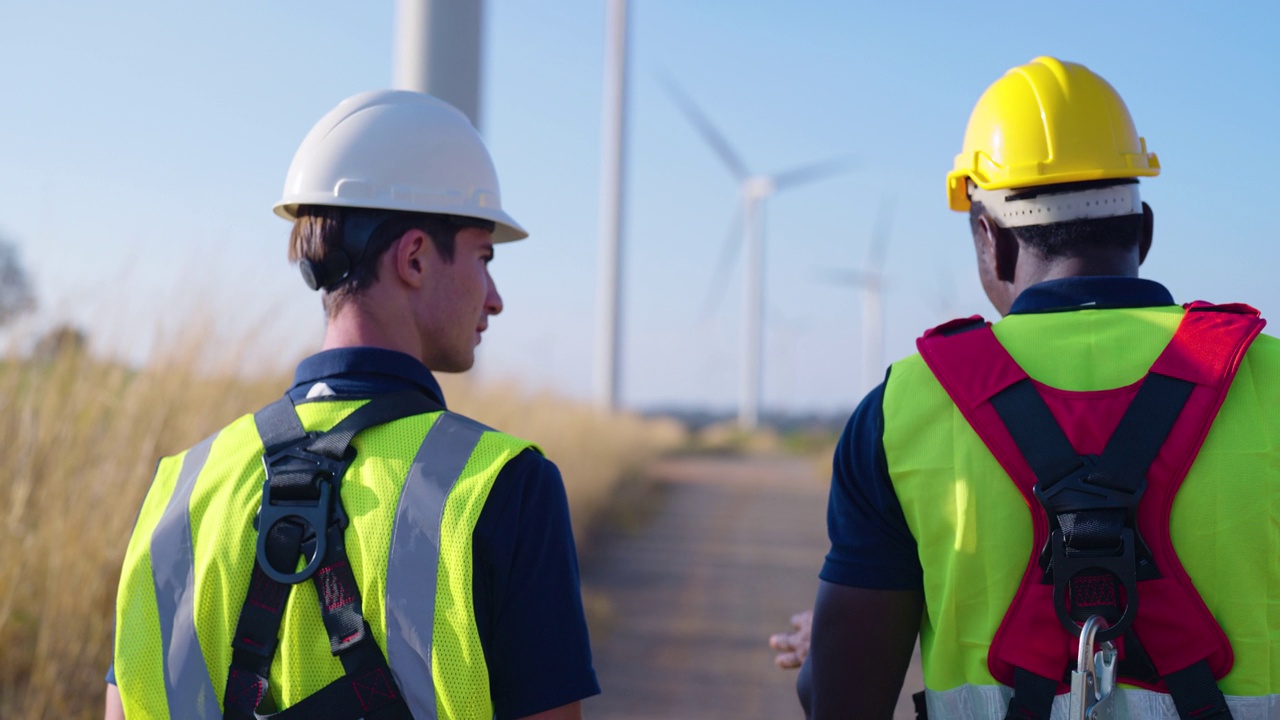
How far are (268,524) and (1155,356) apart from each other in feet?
4.98

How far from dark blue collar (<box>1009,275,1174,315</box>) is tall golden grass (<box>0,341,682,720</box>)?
11.5 ft

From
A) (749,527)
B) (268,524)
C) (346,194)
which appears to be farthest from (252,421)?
(749,527)

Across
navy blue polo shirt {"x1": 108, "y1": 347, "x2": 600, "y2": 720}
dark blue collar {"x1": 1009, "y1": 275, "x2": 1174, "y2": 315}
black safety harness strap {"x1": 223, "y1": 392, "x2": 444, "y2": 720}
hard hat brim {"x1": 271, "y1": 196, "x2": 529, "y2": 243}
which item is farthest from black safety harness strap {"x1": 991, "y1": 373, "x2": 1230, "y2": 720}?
hard hat brim {"x1": 271, "y1": 196, "x2": 529, "y2": 243}

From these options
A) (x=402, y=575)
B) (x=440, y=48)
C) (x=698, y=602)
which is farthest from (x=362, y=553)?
(x=698, y=602)

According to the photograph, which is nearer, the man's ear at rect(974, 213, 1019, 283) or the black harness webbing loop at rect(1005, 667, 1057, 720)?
the black harness webbing loop at rect(1005, 667, 1057, 720)

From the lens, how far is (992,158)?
2068mm

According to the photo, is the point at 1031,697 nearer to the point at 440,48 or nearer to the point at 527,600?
the point at 527,600

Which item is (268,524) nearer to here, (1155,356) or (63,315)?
(1155,356)

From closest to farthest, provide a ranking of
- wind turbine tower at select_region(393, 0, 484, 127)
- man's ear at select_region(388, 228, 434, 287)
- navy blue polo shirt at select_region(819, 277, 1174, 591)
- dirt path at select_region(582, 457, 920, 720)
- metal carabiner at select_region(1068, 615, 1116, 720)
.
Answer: metal carabiner at select_region(1068, 615, 1116, 720), navy blue polo shirt at select_region(819, 277, 1174, 591), man's ear at select_region(388, 228, 434, 287), wind turbine tower at select_region(393, 0, 484, 127), dirt path at select_region(582, 457, 920, 720)

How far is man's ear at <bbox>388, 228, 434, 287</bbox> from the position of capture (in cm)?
190

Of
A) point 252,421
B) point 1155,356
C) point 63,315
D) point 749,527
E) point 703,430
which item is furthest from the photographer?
point 703,430

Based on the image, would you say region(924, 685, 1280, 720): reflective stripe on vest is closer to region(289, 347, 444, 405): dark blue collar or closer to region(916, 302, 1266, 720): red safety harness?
region(916, 302, 1266, 720): red safety harness

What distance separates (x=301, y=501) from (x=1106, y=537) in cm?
130

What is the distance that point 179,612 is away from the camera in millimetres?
1698
